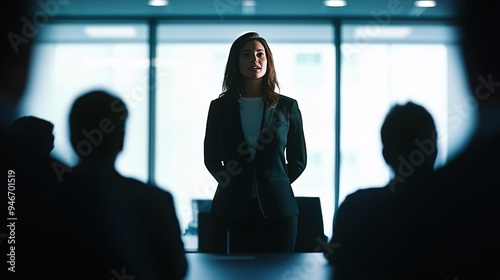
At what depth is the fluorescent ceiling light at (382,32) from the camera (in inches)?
85.5

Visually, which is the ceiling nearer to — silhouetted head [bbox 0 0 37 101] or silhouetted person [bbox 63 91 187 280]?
silhouetted head [bbox 0 0 37 101]

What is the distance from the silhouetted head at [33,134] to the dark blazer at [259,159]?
0.68 m

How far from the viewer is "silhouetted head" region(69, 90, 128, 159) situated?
2.11 metres

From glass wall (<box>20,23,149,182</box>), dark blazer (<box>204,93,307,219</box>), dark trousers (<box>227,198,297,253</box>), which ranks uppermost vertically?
glass wall (<box>20,23,149,182</box>)

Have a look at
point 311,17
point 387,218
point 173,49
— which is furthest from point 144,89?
point 387,218

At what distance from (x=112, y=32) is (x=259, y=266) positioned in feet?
3.76

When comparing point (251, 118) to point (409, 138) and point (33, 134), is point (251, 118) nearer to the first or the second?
point (409, 138)

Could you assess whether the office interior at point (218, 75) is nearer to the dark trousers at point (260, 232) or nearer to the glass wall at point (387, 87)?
the glass wall at point (387, 87)

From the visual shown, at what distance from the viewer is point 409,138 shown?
2.18 metres

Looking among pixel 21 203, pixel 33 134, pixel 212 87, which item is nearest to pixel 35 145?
pixel 33 134

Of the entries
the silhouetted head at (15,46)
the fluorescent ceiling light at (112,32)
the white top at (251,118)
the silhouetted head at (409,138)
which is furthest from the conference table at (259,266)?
the silhouetted head at (15,46)

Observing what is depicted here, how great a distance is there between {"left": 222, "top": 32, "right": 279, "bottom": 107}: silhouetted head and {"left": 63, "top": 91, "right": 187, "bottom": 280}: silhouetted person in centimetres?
47

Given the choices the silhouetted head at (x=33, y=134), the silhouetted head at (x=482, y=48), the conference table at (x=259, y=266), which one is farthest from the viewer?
the silhouetted head at (x=482, y=48)

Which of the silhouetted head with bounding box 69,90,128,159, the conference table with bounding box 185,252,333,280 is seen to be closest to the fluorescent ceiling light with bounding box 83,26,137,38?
the silhouetted head with bounding box 69,90,128,159
